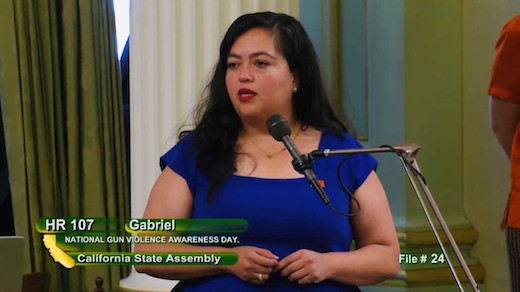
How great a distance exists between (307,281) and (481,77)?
131 cm

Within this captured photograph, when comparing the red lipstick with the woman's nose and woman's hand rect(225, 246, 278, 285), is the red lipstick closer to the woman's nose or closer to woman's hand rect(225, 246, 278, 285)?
the woman's nose

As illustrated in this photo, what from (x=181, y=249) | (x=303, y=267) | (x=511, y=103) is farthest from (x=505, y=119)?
(x=181, y=249)

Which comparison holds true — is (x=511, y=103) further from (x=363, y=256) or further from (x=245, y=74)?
(x=245, y=74)

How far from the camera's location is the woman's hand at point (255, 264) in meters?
1.94

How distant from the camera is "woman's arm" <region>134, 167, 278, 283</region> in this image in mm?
1944

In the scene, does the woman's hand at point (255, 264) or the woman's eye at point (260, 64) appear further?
the woman's eye at point (260, 64)

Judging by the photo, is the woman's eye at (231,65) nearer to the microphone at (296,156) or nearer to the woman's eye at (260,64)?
the woman's eye at (260,64)

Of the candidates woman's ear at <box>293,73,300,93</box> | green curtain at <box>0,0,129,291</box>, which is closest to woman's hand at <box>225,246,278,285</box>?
woman's ear at <box>293,73,300,93</box>

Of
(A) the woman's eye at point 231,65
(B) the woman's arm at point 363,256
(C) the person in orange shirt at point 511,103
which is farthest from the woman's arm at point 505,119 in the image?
(A) the woman's eye at point 231,65

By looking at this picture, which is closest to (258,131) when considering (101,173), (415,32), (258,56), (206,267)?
(258,56)

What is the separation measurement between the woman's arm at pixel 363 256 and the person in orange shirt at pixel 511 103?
282 millimetres

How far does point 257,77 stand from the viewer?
6.94 feet

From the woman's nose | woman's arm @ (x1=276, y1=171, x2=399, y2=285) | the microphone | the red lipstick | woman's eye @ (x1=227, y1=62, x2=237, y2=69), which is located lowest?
woman's arm @ (x1=276, y1=171, x2=399, y2=285)

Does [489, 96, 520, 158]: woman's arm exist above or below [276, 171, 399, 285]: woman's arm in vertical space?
above
